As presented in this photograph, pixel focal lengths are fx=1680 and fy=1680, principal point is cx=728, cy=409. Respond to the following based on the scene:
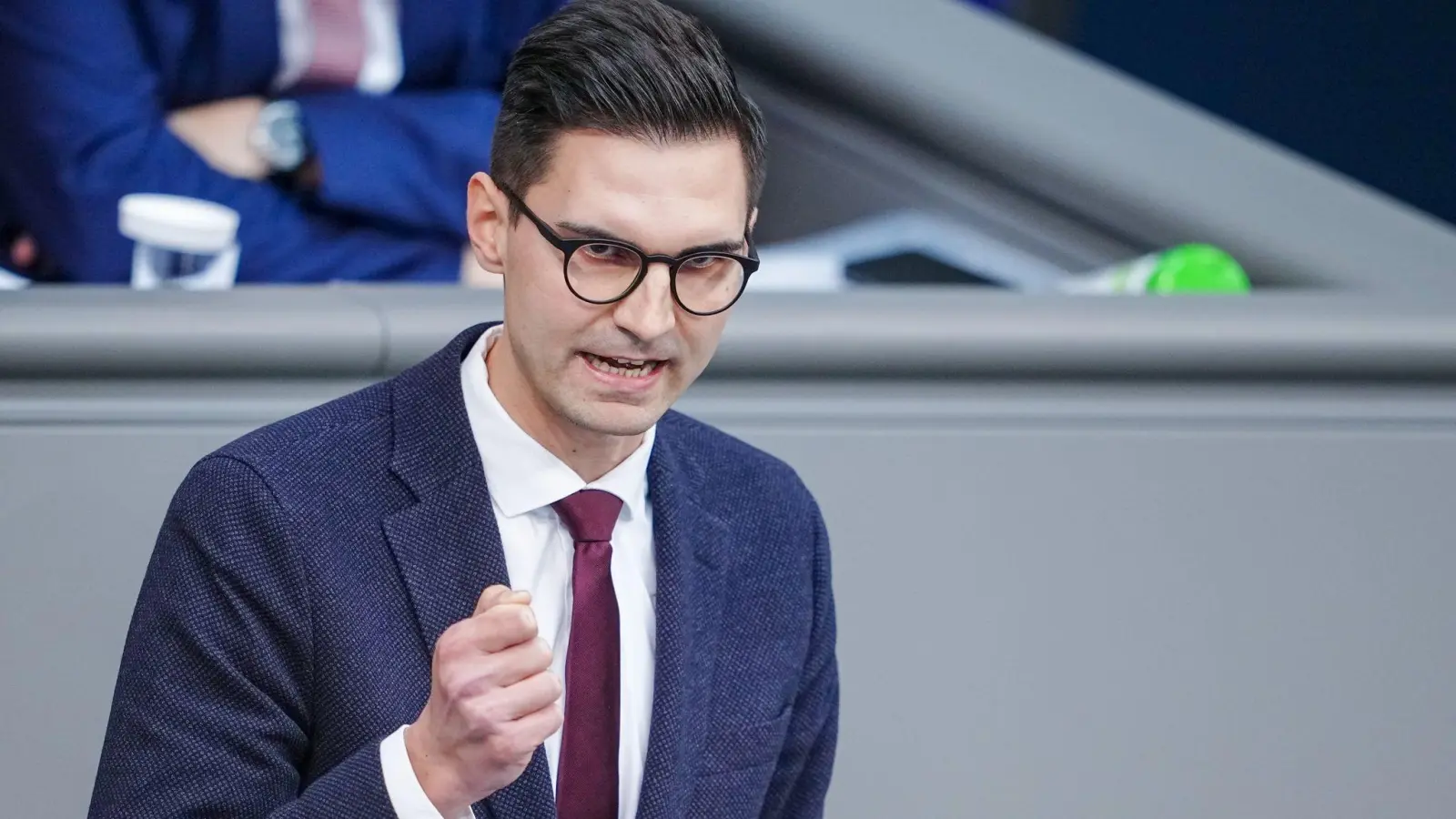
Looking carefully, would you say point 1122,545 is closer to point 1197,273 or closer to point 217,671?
point 1197,273

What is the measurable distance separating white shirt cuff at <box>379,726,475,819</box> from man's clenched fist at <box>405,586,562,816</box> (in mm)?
16

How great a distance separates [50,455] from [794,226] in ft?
3.27

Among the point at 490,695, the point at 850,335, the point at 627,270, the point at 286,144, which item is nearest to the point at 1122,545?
the point at 850,335

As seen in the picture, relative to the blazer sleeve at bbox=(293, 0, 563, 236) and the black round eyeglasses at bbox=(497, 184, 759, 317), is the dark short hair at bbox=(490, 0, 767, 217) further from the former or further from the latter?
the blazer sleeve at bbox=(293, 0, 563, 236)

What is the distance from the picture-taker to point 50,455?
112 centimetres

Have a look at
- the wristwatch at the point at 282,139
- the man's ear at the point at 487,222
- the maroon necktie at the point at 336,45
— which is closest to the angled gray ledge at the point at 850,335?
the man's ear at the point at 487,222

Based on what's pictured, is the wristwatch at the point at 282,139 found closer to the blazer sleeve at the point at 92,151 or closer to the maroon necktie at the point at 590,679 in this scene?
the blazer sleeve at the point at 92,151

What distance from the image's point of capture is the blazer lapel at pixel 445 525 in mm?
854

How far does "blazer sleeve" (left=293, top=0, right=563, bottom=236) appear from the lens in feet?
5.19

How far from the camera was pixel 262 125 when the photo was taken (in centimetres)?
159

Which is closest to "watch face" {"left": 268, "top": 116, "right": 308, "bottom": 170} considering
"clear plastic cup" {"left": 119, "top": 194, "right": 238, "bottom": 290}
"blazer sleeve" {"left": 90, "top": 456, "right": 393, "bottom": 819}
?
"clear plastic cup" {"left": 119, "top": 194, "right": 238, "bottom": 290}

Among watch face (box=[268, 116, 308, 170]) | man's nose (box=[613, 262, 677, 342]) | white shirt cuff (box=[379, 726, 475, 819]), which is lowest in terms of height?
white shirt cuff (box=[379, 726, 475, 819])

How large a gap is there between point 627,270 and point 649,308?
0.02m

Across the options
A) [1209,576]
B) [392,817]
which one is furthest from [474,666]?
[1209,576]
